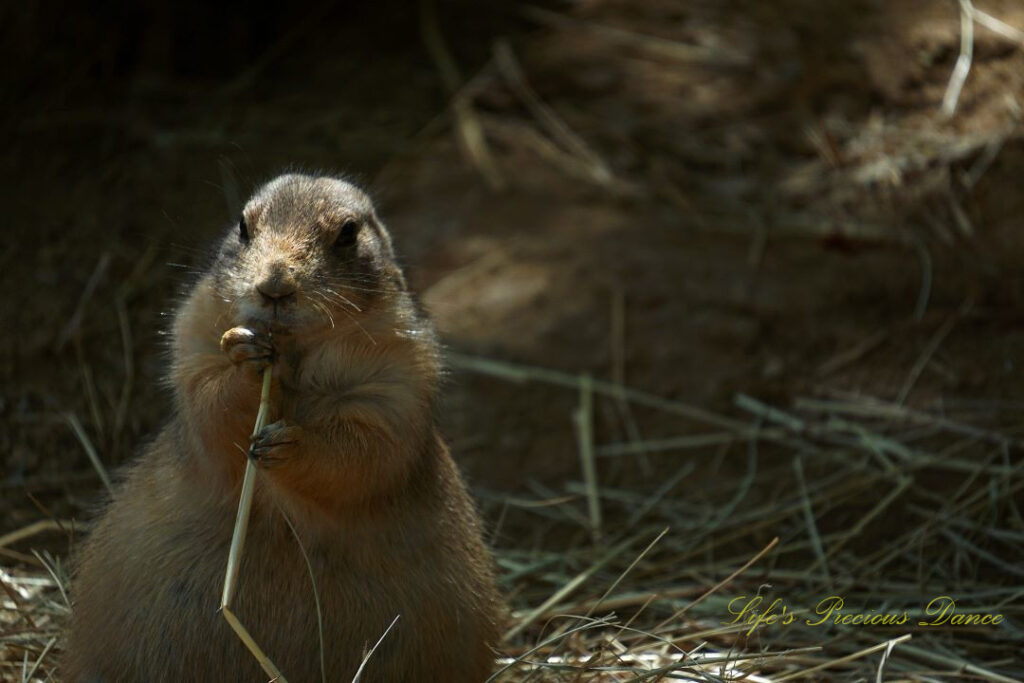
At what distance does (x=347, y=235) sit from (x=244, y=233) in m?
0.30

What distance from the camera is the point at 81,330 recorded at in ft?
18.1

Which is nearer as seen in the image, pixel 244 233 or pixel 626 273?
pixel 244 233

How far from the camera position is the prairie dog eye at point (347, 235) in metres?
3.50

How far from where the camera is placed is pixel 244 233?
347 cm

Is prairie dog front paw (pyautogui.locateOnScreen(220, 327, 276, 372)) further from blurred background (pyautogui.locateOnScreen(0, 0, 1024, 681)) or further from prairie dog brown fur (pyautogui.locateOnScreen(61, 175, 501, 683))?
blurred background (pyautogui.locateOnScreen(0, 0, 1024, 681))

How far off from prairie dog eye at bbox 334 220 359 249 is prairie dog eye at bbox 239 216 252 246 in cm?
25

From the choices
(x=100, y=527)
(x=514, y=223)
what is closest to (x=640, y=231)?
(x=514, y=223)


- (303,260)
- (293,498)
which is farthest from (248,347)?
(293,498)

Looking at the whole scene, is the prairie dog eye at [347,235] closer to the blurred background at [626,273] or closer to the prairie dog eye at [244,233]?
the prairie dog eye at [244,233]

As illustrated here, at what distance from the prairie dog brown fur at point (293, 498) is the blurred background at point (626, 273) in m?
0.50

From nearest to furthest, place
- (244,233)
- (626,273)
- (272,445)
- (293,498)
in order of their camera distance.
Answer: (272,445), (293,498), (244,233), (626,273)

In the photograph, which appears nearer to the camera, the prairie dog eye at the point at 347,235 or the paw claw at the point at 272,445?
the paw claw at the point at 272,445

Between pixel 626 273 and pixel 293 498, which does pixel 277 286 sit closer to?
pixel 293 498

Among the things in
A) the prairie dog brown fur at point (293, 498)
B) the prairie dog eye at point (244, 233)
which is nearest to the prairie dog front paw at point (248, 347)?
the prairie dog brown fur at point (293, 498)
